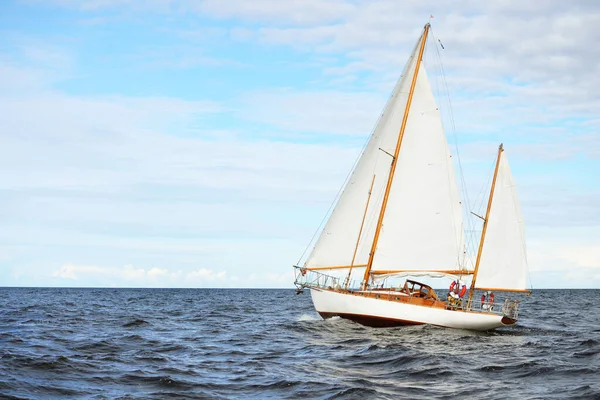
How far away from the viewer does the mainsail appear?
125 feet

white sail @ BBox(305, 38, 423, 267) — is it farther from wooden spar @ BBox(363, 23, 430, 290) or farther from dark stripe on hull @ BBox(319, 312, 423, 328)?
dark stripe on hull @ BBox(319, 312, 423, 328)

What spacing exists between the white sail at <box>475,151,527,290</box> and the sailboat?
0.06 m

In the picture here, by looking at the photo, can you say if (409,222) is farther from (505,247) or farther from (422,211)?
(505,247)

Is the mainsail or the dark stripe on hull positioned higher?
the mainsail

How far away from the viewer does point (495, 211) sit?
39875 mm

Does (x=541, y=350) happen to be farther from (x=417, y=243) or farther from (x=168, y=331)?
(x=168, y=331)

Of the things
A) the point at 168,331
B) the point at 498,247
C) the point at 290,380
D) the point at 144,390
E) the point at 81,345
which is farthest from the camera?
the point at 498,247

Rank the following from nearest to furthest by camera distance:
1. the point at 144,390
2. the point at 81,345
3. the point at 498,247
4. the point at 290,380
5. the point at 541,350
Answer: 1. the point at 144,390
2. the point at 290,380
3. the point at 81,345
4. the point at 541,350
5. the point at 498,247

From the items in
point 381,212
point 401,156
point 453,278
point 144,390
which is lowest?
point 144,390

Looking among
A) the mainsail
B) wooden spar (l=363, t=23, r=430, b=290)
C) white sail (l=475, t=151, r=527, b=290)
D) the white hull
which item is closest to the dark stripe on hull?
the white hull

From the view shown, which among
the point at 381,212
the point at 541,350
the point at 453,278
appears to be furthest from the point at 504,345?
the point at 381,212

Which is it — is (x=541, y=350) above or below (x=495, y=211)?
below

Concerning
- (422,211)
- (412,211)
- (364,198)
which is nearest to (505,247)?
(422,211)

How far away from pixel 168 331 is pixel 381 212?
541 inches
